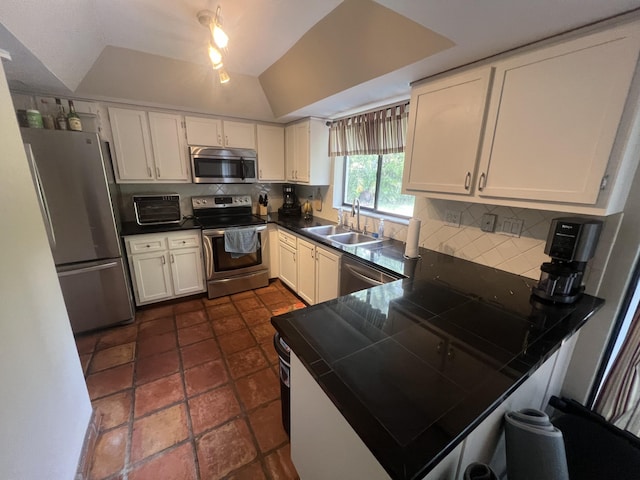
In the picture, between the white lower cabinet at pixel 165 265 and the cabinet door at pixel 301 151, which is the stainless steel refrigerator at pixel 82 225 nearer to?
the white lower cabinet at pixel 165 265

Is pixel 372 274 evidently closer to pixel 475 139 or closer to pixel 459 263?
pixel 459 263

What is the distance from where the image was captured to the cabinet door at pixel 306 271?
107 inches

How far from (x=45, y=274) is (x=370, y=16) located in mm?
2215

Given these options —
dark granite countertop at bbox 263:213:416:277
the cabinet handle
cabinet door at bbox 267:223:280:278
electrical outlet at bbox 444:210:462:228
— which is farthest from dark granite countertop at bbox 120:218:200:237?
the cabinet handle

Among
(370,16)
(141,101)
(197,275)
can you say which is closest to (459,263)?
(370,16)

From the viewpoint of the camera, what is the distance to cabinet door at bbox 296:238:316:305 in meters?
2.72

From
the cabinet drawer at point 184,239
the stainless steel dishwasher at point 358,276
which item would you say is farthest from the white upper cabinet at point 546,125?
the cabinet drawer at point 184,239

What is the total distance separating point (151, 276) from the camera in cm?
279

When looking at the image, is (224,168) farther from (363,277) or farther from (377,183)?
(363,277)

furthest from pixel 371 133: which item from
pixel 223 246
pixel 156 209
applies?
pixel 156 209

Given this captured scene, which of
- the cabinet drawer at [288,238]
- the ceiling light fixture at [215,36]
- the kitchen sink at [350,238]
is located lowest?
the cabinet drawer at [288,238]

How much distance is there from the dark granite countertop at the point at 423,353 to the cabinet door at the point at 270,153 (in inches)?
101

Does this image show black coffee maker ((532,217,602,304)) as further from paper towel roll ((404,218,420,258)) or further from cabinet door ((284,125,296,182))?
cabinet door ((284,125,296,182))

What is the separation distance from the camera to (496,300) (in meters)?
1.36
